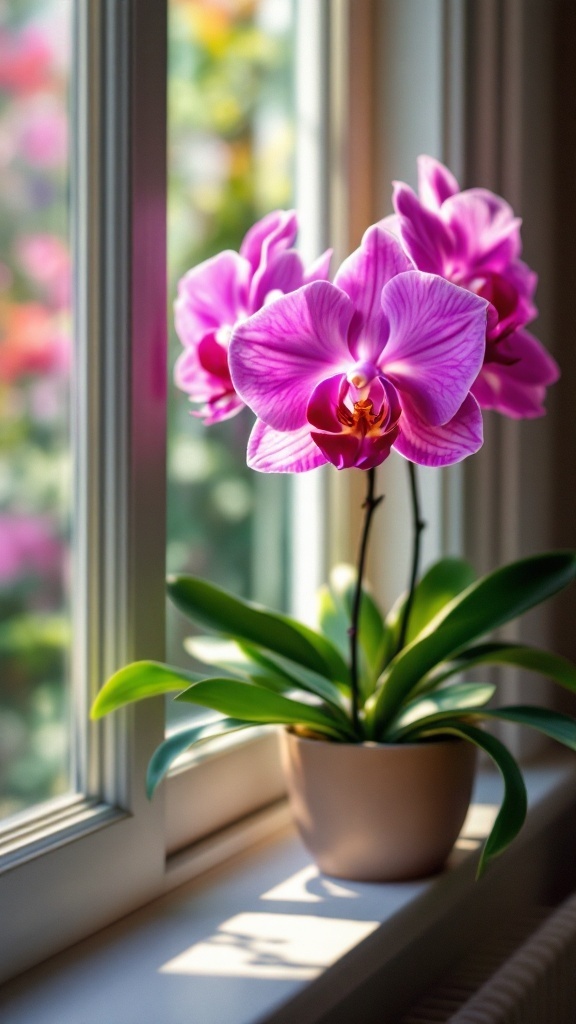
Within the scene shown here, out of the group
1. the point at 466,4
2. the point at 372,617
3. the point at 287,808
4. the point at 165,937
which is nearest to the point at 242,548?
the point at 372,617

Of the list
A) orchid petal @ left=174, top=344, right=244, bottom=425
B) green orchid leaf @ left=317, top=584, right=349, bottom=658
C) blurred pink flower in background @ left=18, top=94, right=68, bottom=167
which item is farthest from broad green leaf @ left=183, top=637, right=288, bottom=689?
blurred pink flower in background @ left=18, top=94, right=68, bottom=167

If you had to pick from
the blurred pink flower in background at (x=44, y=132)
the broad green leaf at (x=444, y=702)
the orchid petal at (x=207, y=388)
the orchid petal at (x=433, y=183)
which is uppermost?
the blurred pink flower in background at (x=44, y=132)

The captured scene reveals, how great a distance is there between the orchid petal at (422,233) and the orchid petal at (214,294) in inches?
5.2

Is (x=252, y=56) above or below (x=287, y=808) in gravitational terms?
above

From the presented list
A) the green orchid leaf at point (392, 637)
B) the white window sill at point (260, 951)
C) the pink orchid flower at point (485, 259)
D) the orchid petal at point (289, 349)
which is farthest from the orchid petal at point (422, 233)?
the white window sill at point (260, 951)

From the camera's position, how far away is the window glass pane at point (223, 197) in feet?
3.53

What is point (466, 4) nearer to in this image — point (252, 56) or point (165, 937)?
point (252, 56)

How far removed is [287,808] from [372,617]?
254mm

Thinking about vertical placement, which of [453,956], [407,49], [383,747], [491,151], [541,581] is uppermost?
[407,49]

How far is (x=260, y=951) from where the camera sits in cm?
86

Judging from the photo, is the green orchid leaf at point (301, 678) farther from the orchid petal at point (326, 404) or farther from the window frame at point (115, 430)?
the orchid petal at point (326, 404)

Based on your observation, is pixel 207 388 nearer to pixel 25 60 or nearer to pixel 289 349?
pixel 289 349

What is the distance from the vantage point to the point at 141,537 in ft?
2.97

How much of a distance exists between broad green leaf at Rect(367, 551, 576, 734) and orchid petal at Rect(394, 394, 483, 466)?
287mm
